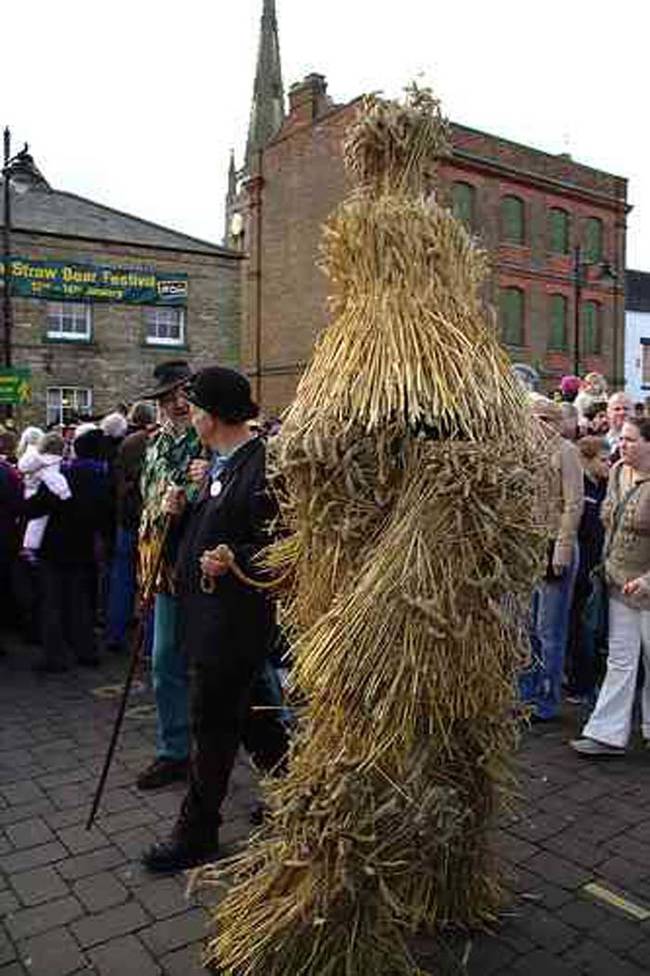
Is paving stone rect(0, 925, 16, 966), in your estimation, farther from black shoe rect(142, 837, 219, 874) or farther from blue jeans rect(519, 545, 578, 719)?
blue jeans rect(519, 545, 578, 719)

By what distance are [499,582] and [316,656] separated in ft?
1.92

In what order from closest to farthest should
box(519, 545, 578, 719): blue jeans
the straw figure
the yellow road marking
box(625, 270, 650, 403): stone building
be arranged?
1. the straw figure
2. the yellow road marking
3. box(519, 545, 578, 719): blue jeans
4. box(625, 270, 650, 403): stone building

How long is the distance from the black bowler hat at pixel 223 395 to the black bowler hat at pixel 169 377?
1.08m

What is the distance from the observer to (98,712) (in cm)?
564

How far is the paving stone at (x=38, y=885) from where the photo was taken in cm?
337

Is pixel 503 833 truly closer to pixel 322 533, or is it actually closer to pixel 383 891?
pixel 383 891

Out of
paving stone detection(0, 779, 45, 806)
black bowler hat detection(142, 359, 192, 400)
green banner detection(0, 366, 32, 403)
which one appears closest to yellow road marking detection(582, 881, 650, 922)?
paving stone detection(0, 779, 45, 806)

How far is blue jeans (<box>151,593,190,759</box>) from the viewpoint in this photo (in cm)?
441

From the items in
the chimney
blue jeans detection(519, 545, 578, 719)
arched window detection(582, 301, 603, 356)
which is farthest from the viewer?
arched window detection(582, 301, 603, 356)

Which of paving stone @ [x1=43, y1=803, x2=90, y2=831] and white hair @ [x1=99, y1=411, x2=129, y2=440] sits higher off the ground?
white hair @ [x1=99, y1=411, x2=129, y2=440]

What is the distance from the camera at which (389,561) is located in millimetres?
2473

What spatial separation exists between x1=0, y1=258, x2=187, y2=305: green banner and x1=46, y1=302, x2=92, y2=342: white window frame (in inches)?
55.4

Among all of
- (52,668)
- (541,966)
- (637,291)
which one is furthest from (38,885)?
(637,291)

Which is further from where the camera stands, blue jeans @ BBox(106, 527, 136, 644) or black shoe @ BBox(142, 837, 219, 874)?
blue jeans @ BBox(106, 527, 136, 644)
